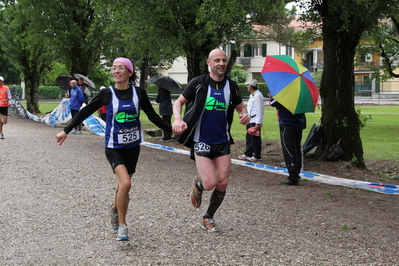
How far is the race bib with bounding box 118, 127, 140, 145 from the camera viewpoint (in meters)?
5.72

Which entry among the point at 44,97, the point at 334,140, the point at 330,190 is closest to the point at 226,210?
the point at 330,190

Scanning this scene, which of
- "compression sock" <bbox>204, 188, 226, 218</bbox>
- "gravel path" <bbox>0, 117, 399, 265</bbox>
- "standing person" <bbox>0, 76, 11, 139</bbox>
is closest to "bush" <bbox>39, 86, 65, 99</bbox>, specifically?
"standing person" <bbox>0, 76, 11, 139</bbox>

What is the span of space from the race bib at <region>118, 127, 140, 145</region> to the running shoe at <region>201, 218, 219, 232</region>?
1.20 metres

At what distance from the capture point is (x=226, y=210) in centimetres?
727

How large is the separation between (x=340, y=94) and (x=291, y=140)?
8.75 feet

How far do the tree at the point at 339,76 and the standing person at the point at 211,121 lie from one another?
5.81 meters

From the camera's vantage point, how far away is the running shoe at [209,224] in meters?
6.11

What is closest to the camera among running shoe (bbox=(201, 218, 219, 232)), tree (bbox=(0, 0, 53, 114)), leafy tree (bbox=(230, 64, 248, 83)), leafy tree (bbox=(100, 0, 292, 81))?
running shoe (bbox=(201, 218, 219, 232))

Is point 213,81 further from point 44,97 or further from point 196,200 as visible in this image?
point 44,97

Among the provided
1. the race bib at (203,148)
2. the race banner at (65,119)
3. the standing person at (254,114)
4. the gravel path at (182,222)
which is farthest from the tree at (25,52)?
the race bib at (203,148)

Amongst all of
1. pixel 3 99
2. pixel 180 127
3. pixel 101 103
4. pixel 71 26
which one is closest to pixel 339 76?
pixel 180 127

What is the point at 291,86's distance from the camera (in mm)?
9523

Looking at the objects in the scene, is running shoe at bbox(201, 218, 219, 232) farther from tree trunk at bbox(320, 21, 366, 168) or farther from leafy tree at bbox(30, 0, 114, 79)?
leafy tree at bbox(30, 0, 114, 79)

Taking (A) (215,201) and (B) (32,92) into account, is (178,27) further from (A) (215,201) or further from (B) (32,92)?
(B) (32,92)
